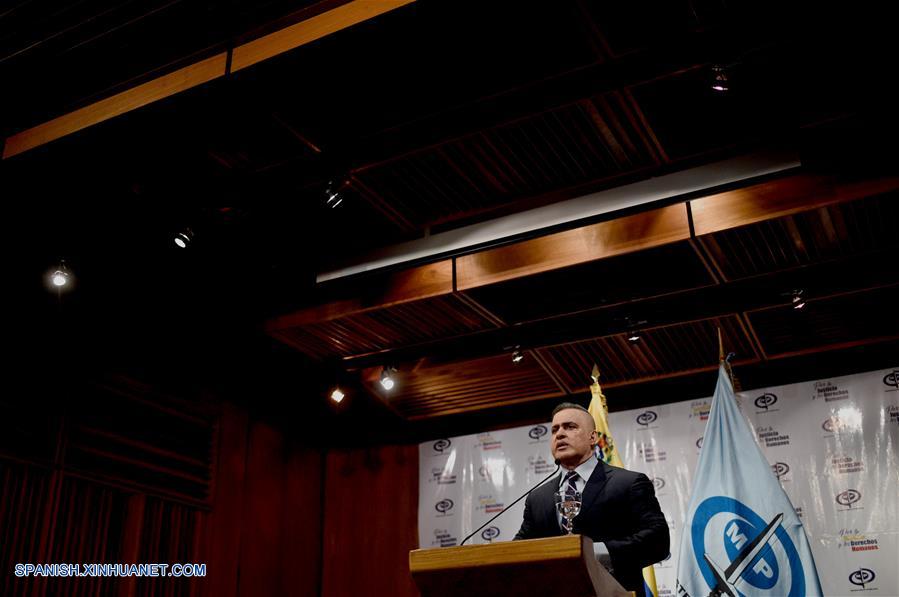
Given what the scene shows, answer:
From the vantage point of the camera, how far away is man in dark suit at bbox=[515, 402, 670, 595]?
3166 mm

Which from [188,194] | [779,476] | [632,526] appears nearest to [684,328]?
[779,476]

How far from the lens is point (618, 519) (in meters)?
3.45

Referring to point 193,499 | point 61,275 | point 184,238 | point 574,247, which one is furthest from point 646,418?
point 61,275

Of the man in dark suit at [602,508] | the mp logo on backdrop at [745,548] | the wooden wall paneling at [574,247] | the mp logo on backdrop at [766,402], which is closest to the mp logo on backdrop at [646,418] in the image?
the mp logo on backdrop at [766,402]

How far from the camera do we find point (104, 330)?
215 inches

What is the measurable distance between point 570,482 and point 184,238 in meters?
2.63

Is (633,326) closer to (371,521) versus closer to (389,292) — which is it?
(389,292)

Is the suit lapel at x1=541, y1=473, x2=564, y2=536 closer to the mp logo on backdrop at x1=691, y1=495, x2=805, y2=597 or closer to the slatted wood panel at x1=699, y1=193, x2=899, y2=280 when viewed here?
the mp logo on backdrop at x1=691, y1=495, x2=805, y2=597

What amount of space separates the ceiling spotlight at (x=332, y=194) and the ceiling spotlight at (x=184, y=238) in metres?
0.90

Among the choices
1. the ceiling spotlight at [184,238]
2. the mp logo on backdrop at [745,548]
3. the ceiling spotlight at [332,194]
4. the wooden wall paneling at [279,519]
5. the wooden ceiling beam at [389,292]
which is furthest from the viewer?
the wooden wall paneling at [279,519]

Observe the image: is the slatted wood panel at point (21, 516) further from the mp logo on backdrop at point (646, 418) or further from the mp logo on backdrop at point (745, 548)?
the mp logo on backdrop at point (646, 418)

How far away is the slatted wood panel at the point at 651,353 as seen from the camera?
→ 18.7 ft

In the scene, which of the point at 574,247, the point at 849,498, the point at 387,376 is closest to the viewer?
the point at 574,247

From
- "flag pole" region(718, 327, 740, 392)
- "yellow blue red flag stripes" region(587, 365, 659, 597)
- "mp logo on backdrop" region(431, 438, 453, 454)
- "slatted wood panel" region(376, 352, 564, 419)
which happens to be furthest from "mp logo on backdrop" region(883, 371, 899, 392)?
"mp logo on backdrop" region(431, 438, 453, 454)
